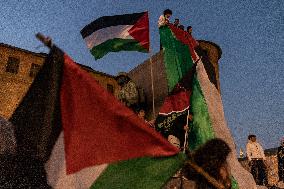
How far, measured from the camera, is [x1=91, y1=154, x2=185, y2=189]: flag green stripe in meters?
2.86

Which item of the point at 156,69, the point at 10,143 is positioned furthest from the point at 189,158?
the point at 156,69

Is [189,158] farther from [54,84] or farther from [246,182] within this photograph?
[246,182]

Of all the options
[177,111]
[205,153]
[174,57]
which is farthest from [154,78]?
[205,153]

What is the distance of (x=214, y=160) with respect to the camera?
380 cm

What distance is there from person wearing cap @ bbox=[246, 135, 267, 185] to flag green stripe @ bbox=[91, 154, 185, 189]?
29.7ft

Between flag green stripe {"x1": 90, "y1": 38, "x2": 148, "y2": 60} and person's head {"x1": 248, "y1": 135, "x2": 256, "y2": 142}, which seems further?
person's head {"x1": 248, "y1": 135, "x2": 256, "y2": 142}

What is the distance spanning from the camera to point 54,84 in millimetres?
3225

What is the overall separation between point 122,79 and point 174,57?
5.67ft

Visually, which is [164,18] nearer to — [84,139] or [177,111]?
[177,111]

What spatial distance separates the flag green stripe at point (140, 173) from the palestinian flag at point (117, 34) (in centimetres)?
371

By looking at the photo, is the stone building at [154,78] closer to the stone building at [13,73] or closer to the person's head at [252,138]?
the person's head at [252,138]

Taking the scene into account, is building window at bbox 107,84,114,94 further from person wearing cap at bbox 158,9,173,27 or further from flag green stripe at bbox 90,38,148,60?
flag green stripe at bbox 90,38,148,60

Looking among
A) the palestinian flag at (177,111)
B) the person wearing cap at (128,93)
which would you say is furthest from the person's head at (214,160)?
the person wearing cap at (128,93)

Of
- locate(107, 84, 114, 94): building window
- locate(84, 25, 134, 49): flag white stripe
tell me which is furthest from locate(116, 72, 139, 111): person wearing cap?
locate(107, 84, 114, 94): building window
